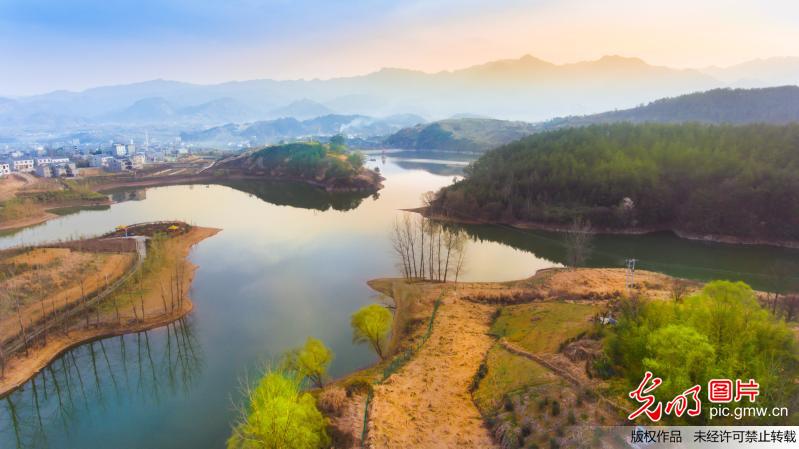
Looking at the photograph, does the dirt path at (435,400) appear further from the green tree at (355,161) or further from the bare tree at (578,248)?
the green tree at (355,161)

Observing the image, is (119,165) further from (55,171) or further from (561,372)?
(561,372)

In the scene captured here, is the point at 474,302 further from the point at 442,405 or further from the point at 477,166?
the point at 477,166

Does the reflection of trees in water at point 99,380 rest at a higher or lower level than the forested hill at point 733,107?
lower

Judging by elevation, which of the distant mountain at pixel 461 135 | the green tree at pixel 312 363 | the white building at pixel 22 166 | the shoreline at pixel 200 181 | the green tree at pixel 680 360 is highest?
the distant mountain at pixel 461 135

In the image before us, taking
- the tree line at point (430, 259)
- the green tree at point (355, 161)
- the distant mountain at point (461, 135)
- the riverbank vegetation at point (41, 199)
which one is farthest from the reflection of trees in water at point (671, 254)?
the distant mountain at point (461, 135)

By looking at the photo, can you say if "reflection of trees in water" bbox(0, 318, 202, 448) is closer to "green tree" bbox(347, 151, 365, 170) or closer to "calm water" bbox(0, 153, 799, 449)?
"calm water" bbox(0, 153, 799, 449)

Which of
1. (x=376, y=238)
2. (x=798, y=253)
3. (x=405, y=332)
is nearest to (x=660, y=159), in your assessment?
(x=798, y=253)
